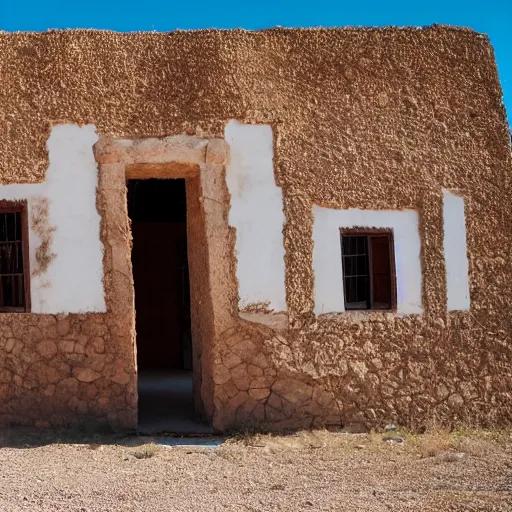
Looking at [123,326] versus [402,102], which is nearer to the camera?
[123,326]

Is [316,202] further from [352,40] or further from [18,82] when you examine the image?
[18,82]

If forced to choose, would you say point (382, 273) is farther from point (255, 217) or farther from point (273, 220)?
point (255, 217)

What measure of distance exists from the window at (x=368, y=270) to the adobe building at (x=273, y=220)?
0.08 feet

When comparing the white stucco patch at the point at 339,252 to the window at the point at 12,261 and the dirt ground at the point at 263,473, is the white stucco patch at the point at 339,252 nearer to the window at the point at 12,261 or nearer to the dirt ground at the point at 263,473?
the dirt ground at the point at 263,473

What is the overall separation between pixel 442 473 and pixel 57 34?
589 centimetres

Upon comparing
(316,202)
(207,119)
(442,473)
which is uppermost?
(207,119)

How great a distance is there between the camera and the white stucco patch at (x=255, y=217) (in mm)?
8156

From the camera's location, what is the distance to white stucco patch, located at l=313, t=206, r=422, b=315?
27.1 ft

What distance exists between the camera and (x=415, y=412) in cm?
830

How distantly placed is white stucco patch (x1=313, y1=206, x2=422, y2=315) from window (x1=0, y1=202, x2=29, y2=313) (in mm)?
3122

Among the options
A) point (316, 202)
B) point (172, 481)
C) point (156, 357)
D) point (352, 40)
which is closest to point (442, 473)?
point (172, 481)

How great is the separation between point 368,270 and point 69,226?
3274 millimetres

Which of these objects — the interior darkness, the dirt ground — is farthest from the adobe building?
the interior darkness

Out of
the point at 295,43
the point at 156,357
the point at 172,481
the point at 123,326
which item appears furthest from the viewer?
the point at 156,357
